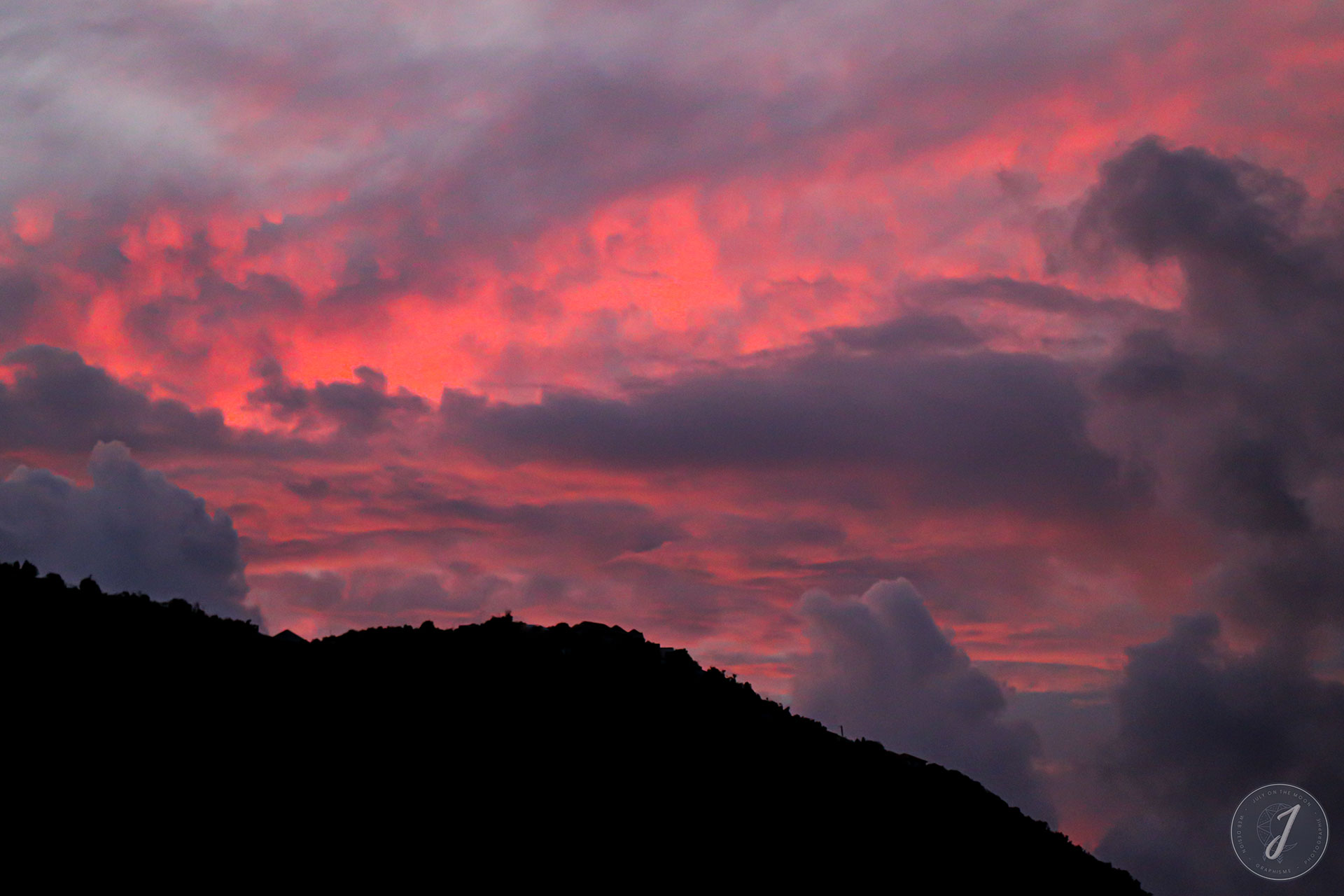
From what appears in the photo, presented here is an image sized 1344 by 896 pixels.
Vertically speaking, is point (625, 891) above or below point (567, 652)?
below

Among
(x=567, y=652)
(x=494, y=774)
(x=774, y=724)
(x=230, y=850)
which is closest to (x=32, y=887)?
(x=230, y=850)

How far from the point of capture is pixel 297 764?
118 ft

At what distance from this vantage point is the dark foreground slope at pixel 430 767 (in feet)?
104

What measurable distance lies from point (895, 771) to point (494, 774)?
24892mm

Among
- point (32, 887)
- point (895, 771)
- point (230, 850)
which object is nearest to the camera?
point (32, 887)

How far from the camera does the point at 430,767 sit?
38.4 meters

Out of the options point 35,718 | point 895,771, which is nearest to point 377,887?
point 35,718

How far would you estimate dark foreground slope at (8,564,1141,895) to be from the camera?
1243 inches

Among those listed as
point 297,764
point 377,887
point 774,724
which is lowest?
point 377,887

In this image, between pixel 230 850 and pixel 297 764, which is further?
pixel 297 764

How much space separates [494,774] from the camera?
3919 centimetres

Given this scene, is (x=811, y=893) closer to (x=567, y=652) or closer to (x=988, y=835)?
(x=567, y=652)

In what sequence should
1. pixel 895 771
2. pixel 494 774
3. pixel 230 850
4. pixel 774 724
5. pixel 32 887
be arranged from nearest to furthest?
pixel 32 887 → pixel 230 850 → pixel 494 774 → pixel 774 724 → pixel 895 771

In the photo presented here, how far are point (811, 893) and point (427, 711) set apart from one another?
1610 cm
